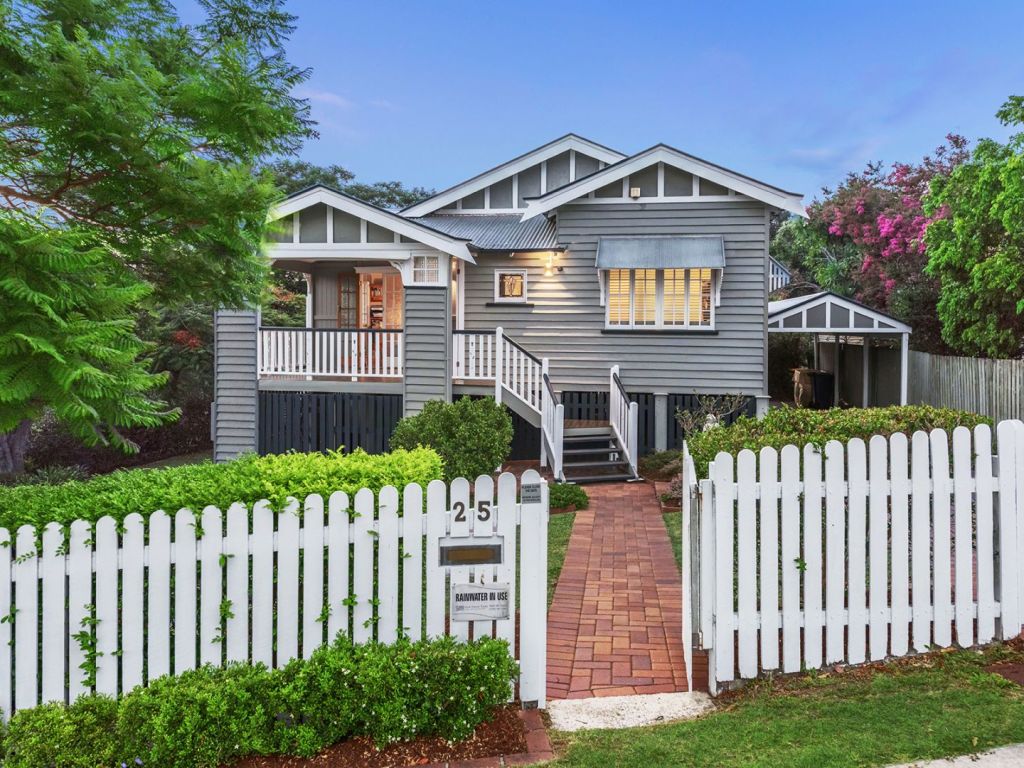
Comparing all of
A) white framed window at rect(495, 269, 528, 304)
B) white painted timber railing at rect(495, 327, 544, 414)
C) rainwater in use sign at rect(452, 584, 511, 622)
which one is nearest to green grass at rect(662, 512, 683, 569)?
rainwater in use sign at rect(452, 584, 511, 622)

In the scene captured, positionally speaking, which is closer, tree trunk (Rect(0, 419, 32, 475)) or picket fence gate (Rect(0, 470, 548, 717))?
picket fence gate (Rect(0, 470, 548, 717))

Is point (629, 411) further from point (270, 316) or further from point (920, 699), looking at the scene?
point (270, 316)

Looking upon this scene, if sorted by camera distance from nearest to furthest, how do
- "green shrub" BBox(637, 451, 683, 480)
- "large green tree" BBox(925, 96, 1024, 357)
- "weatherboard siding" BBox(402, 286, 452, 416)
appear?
"green shrub" BBox(637, 451, 683, 480)
"weatherboard siding" BBox(402, 286, 452, 416)
"large green tree" BBox(925, 96, 1024, 357)

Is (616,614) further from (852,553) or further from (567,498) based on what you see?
(567,498)

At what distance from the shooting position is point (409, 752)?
3432mm

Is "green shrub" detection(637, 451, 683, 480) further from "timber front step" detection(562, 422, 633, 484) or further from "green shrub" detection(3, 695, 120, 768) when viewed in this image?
"green shrub" detection(3, 695, 120, 768)

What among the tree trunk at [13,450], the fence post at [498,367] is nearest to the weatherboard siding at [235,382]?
the fence post at [498,367]

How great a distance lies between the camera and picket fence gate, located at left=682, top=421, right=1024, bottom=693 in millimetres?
4074

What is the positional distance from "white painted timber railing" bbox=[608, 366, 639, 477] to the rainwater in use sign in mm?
8479

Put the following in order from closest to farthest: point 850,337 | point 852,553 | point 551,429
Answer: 1. point 852,553
2. point 551,429
3. point 850,337

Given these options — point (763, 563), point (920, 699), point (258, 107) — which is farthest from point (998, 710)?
point (258, 107)

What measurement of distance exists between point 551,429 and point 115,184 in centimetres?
878

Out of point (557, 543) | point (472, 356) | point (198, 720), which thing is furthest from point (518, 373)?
point (198, 720)

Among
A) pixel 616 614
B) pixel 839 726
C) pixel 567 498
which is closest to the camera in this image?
pixel 839 726
